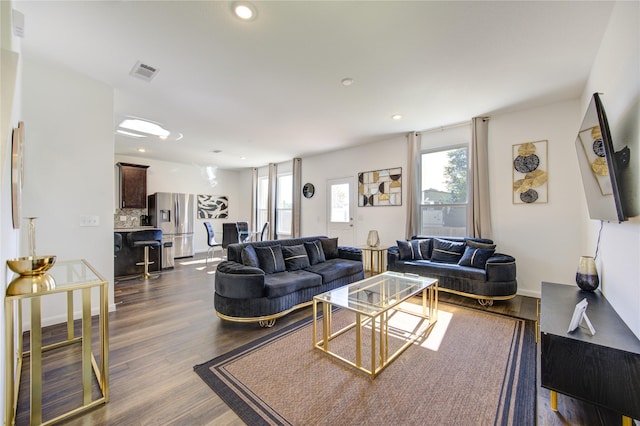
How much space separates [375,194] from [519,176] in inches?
95.6

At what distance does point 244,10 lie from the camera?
193cm

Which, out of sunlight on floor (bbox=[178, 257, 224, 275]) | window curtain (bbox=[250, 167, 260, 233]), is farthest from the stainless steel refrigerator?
window curtain (bbox=[250, 167, 260, 233])

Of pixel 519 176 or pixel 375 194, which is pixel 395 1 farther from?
pixel 375 194

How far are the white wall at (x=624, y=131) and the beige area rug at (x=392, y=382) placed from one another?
0.81 metres

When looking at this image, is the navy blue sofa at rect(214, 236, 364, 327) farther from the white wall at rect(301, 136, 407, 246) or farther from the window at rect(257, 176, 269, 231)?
the window at rect(257, 176, 269, 231)

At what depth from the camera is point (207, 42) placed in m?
2.30

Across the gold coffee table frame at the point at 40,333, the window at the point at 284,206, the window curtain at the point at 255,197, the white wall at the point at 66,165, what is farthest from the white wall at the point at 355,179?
the gold coffee table frame at the point at 40,333

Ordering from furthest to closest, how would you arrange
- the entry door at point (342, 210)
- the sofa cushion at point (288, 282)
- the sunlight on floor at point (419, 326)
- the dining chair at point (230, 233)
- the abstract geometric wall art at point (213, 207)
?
the abstract geometric wall art at point (213, 207) < the dining chair at point (230, 233) < the entry door at point (342, 210) < the sofa cushion at point (288, 282) < the sunlight on floor at point (419, 326)

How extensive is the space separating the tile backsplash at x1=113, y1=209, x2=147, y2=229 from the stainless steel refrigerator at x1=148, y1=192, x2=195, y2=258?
32 cm

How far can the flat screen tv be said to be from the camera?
1.66m

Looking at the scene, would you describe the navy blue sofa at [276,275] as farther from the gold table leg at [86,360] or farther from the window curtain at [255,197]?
the window curtain at [255,197]

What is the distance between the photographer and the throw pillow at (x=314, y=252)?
12.7 feet

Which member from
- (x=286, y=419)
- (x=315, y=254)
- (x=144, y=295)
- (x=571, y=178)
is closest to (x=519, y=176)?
(x=571, y=178)

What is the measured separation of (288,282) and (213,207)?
21.0ft
